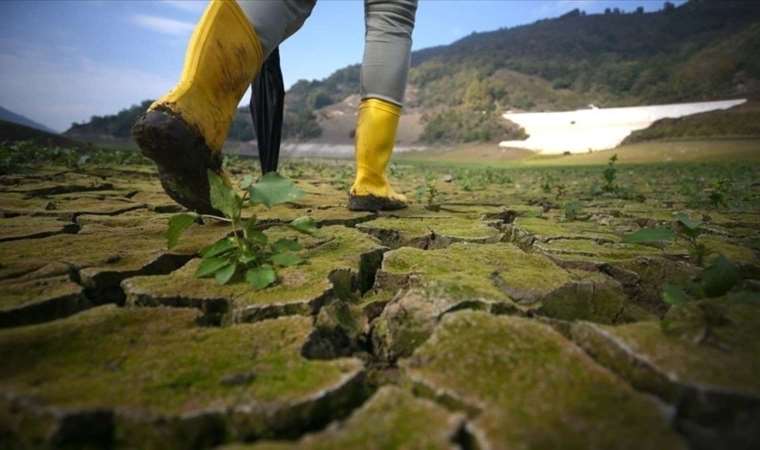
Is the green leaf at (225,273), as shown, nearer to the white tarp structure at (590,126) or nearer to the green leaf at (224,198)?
the green leaf at (224,198)

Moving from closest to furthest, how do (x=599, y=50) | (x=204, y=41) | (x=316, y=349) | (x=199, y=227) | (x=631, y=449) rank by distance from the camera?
(x=631, y=449) → (x=316, y=349) → (x=204, y=41) → (x=199, y=227) → (x=599, y=50)

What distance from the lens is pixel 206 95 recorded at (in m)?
1.43

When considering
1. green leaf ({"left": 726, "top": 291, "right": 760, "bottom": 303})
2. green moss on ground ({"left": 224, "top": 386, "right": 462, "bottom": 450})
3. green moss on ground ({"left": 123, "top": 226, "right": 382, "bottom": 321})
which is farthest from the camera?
green moss on ground ({"left": 123, "top": 226, "right": 382, "bottom": 321})

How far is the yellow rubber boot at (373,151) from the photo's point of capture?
2.11 metres

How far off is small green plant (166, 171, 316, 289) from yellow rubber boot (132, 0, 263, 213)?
1.06ft

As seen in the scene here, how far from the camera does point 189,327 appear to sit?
85 centimetres

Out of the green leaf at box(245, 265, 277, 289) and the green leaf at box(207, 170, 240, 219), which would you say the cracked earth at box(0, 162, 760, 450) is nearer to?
the green leaf at box(245, 265, 277, 289)

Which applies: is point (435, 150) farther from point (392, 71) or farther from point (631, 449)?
point (631, 449)

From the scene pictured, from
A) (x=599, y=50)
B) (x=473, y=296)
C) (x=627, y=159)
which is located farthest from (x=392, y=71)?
(x=599, y=50)

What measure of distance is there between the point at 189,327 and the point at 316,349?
0.24 meters

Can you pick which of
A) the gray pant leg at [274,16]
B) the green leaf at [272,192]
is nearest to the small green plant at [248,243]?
the green leaf at [272,192]

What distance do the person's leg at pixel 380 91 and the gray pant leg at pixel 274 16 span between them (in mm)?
434

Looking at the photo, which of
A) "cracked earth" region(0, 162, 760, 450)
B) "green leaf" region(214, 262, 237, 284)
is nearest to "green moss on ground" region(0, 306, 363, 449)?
"cracked earth" region(0, 162, 760, 450)

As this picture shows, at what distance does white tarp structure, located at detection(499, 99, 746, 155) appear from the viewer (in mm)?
18145
